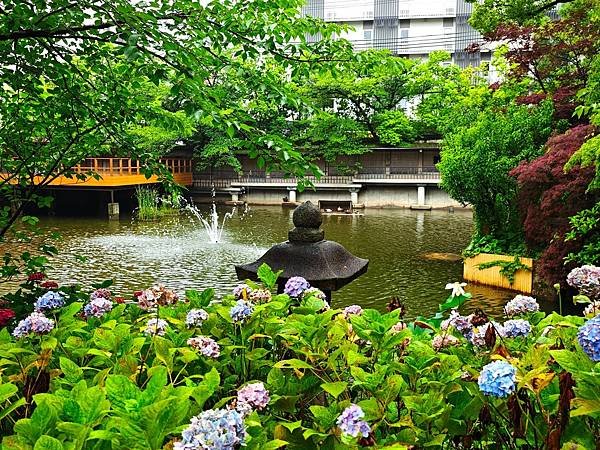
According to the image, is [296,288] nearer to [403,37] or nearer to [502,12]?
[502,12]

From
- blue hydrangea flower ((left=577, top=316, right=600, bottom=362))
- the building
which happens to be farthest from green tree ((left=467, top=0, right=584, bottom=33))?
the building

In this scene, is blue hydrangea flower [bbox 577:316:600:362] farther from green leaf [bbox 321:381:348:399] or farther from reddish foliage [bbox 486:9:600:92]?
reddish foliage [bbox 486:9:600:92]

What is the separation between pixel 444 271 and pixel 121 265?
21.5 feet

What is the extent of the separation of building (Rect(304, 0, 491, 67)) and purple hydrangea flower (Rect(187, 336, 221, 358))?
33911mm

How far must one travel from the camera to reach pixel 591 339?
1.32 m

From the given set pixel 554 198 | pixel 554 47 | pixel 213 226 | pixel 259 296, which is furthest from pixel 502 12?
pixel 259 296

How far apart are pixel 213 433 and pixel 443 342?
1126mm

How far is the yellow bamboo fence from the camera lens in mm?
9984

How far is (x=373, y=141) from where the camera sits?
28.6m

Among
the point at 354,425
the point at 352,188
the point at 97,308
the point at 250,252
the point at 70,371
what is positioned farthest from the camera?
the point at 352,188

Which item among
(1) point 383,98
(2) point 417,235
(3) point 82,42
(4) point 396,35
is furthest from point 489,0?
(4) point 396,35

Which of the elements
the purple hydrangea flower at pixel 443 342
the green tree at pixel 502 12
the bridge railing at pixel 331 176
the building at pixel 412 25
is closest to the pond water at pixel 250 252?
the green tree at pixel 502 12

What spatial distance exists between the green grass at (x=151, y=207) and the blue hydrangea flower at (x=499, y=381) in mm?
18975

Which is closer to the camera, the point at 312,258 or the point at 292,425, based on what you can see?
the point at 292,425
